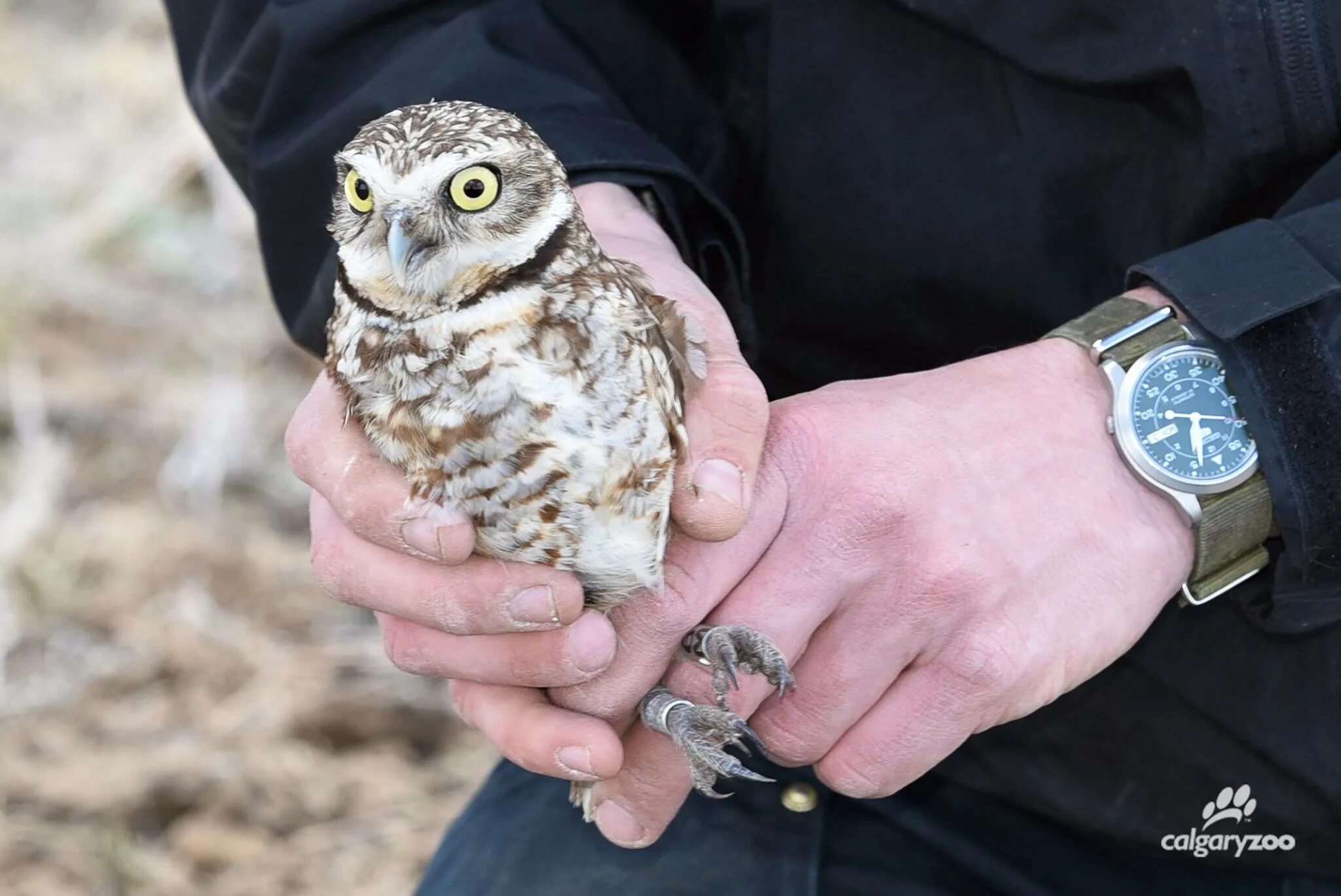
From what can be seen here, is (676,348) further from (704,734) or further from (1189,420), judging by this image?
(1189,420)

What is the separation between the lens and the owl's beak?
1886mm

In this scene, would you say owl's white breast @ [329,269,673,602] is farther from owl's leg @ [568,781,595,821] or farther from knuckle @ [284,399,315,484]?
owl's leg @ [568,781,595,821]

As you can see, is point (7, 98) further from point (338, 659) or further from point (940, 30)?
point (940, 30)

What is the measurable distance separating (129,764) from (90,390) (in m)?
1.94

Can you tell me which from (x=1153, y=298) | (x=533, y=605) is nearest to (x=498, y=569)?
(x=533, y=605)

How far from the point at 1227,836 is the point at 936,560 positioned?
91 cm

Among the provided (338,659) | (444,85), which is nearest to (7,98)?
(338,659)

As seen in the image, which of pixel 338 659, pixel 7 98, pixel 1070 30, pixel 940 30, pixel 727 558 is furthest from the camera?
pixel 7 98

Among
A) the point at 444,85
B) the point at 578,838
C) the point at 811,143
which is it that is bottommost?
the point at 578,838

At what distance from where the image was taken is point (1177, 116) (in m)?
2.41

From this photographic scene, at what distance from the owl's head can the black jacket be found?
36 centimetres

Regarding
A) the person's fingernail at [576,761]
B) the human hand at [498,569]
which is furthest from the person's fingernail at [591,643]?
the person's fingernail at [576,761]

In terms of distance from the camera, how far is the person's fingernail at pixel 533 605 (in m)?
1.96

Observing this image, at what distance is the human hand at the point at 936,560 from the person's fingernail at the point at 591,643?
96 millimetres
